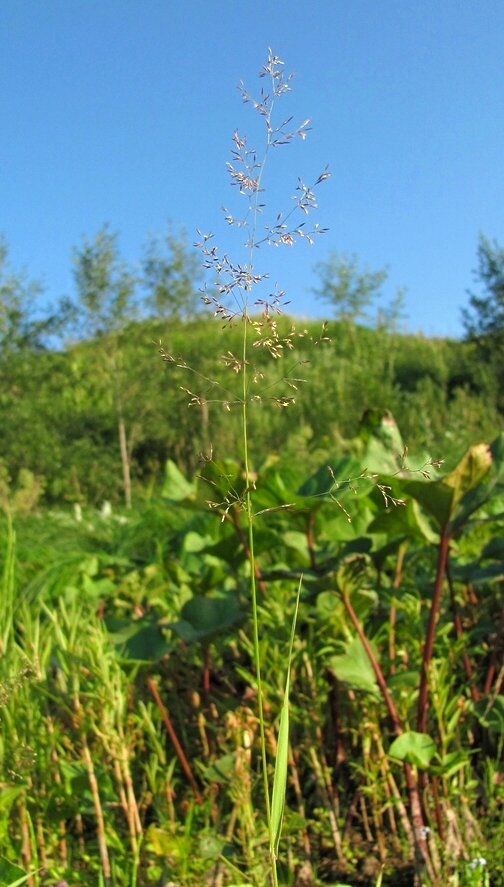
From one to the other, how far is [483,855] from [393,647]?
20.7 inches

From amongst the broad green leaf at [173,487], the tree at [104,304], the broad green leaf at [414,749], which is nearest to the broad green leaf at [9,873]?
the broad green leaf at [414,749]

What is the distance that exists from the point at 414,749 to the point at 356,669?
182mm

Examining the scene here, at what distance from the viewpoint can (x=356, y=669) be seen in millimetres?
1423

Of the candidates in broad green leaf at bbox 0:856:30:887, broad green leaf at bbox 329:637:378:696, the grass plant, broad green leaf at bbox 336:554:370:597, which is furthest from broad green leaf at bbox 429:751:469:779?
broad green leaf at bbox 0:856:30:887

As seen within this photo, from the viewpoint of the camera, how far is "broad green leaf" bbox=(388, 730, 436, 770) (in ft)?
4.16

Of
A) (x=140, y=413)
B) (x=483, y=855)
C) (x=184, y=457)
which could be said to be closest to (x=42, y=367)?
(x=140, y=413)

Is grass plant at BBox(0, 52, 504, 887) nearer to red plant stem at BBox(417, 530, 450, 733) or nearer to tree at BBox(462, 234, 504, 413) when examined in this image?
red plant stem at BBox(417, 530, 450, 733)

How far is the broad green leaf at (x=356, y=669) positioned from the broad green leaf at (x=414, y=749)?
0.13 meters

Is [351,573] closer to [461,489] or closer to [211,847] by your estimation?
[461,489]

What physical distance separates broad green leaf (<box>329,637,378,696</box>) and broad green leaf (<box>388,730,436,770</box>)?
128 millimetres

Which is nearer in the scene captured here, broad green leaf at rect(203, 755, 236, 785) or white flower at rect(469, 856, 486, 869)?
white flower at rect(469, 856, 486, 869)

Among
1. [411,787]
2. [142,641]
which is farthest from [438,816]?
[142,641]

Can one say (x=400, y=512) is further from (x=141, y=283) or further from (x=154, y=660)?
(x=141, y=283)

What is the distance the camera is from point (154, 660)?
5.09ft
